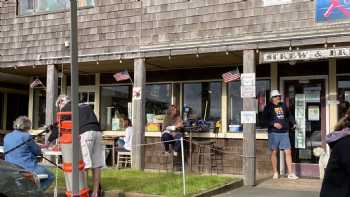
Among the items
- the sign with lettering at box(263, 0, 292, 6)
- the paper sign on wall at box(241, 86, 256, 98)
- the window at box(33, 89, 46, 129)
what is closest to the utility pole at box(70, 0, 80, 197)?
the paper sign on wall at box(241, 86, 256, 98)

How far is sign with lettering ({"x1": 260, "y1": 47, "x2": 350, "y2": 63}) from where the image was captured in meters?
10.5

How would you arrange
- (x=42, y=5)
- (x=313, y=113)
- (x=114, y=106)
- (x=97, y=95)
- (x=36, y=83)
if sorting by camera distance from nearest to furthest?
(x=313, y=113) < (x=42, y=5) < (x=114, y=106) < (x=97, y=95) < (x=36, y=83)

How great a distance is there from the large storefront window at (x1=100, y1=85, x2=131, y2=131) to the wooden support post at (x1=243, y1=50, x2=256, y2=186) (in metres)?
5.08

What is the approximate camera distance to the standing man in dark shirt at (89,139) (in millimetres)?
8938

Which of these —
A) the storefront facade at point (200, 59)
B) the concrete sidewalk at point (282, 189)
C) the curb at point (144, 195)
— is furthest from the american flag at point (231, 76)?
the curb at point (144, 195)

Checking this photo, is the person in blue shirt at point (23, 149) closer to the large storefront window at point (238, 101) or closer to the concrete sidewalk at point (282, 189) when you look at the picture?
the concrete sidewalk at point (282, 189)

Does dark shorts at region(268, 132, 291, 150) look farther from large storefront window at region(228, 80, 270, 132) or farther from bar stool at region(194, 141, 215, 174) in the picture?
bar stool at region(194, 141, 215, 174)

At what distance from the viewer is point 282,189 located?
11.0 m

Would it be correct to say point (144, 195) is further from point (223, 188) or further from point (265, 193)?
point (265, 193)

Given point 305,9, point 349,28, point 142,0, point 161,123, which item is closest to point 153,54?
point 142,0

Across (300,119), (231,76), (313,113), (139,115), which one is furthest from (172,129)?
(313,113)

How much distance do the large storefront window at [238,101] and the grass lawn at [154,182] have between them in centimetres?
226

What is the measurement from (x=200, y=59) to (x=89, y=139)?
5.03 m

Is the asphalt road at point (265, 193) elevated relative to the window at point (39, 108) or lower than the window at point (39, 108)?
lower
